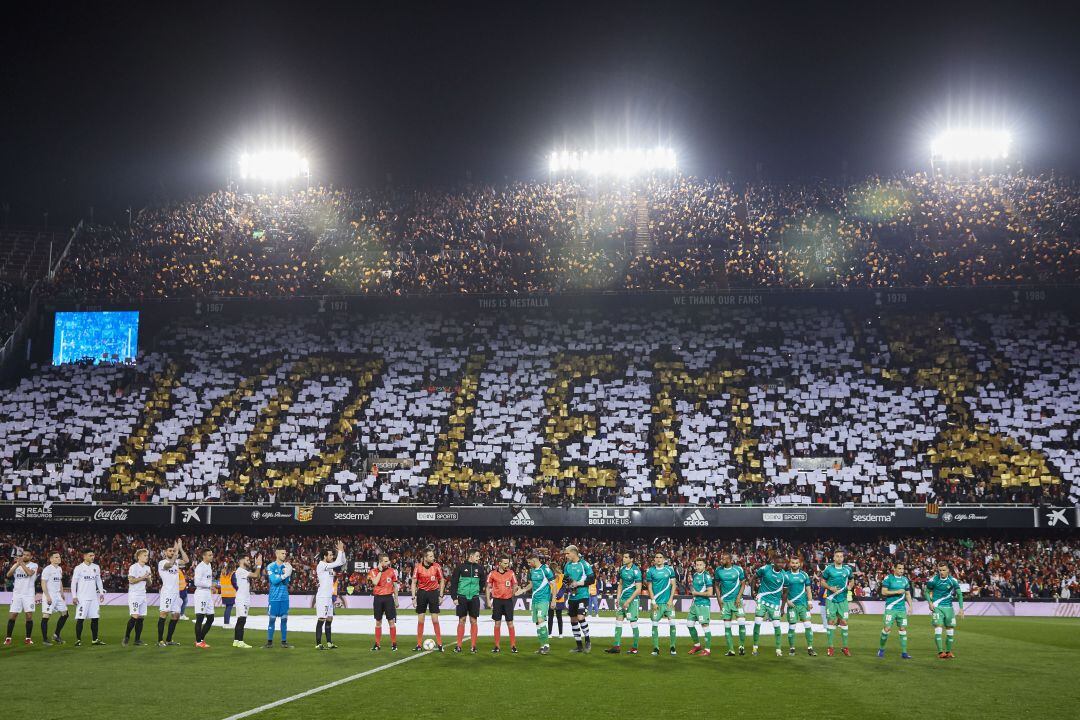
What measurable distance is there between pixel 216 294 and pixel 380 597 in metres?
32.4

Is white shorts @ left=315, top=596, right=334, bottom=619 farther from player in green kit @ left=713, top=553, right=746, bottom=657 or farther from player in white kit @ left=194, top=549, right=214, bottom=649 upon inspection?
player in green kit @ left=713, top=553, right=746, bottom=657

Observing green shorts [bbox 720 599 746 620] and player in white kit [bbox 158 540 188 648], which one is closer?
green shorts [bbox 720 599 746 620]

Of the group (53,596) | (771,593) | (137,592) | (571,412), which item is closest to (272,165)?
(571,412)

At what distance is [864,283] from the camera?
44.8 meters

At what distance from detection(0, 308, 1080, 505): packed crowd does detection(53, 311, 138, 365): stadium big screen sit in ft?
4.35

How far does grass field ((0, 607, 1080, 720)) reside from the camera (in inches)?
480

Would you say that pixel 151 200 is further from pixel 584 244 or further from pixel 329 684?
pixel 329 684

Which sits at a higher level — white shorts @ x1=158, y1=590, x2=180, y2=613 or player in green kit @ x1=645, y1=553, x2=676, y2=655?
player in green kit @ x1=645, y1=553, x2=676, y2=655

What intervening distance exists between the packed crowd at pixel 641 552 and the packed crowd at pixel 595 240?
13.1m

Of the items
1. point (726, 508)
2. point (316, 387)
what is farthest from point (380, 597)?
point (316, 387)

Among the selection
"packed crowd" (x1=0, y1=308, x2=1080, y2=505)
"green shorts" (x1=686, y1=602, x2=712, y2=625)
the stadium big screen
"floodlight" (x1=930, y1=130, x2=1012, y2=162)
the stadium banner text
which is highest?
"floodlight" (x1=930, y1=130, x2=1012, y2=162)

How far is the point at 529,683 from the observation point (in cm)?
1460

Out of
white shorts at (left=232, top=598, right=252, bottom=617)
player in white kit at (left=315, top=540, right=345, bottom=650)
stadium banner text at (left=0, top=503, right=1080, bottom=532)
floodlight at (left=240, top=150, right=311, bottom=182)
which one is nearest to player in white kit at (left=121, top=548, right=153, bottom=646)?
white shorts at (left=232, top=598, right=252, bottom=617)

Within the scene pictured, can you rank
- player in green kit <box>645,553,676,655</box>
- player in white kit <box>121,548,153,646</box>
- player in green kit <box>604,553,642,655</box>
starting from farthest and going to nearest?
player in white kit <box>121,548,153,646</box>, player in green kit <box>604,553,642,655</box>, player in green kit <box>645,553,676,655</box>
